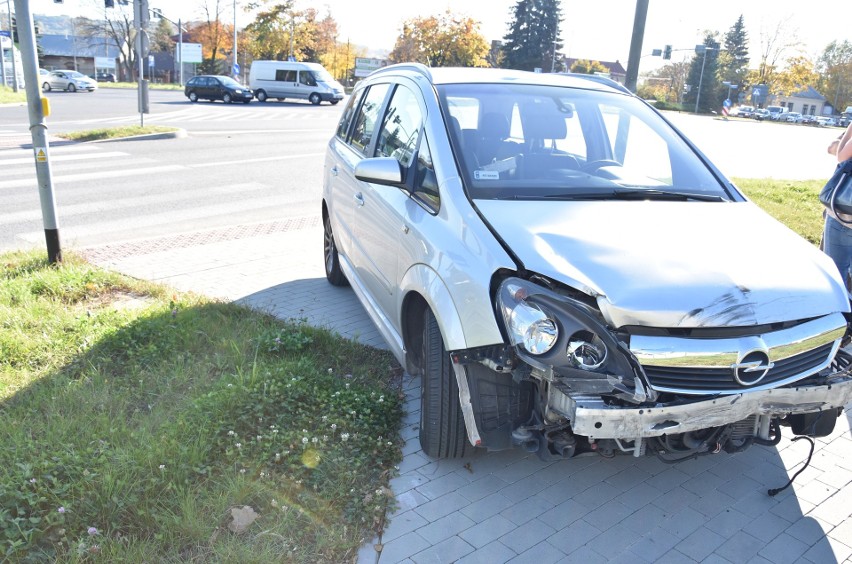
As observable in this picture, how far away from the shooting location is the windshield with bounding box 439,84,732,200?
3627mm

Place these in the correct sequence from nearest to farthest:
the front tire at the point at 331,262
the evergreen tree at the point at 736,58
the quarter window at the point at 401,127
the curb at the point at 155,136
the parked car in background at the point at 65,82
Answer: the quarter window at the point at 401,127, the front tire at the point at 331,262, the curb at the point at 155,136, the parked car in background at the point at 65,82, the evergreen tree at the point at 736,58

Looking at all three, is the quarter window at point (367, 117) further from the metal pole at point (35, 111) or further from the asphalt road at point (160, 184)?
the asphalt road at point (160, 184)

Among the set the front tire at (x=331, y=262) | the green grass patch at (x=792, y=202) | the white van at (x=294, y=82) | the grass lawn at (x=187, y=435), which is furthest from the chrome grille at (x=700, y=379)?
the white van at (x=294, y=82)

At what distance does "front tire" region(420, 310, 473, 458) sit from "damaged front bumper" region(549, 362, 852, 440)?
0.61 m

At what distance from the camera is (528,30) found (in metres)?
76.7

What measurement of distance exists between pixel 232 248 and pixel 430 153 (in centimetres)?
468

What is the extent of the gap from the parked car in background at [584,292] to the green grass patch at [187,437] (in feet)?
1.67

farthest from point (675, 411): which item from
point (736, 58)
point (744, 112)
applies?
point (736, 58)

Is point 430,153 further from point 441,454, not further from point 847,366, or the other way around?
point 847,366

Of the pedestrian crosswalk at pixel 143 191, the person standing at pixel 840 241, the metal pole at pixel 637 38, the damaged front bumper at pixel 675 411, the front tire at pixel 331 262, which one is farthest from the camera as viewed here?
the pedestrian crosswalk at pixel 143 191

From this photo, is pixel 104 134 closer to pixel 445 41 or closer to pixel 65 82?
pixel 65 82

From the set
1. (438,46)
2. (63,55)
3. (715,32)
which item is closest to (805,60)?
(715,32)

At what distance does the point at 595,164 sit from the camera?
3992mm

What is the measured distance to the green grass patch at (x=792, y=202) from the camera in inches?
364
